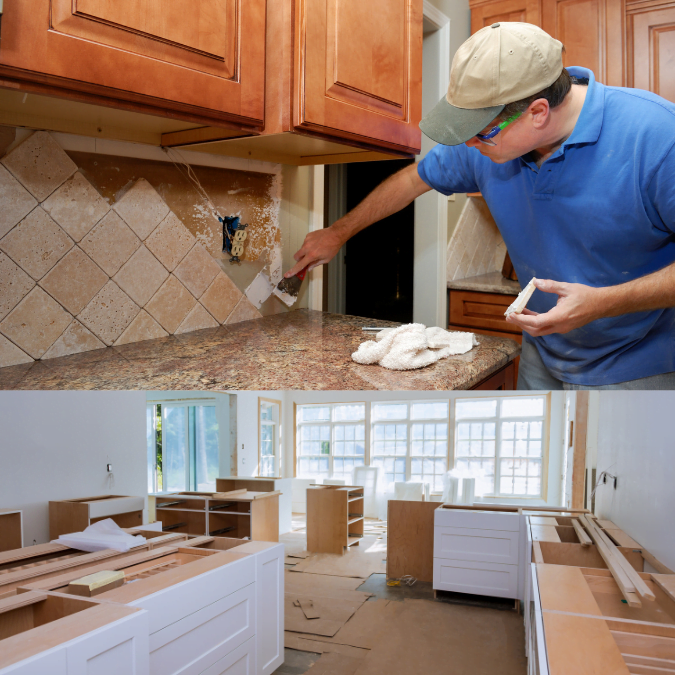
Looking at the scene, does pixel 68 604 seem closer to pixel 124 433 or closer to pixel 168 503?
pixel 124 433

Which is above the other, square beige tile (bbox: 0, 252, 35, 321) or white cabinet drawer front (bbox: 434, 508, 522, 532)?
square beige tile (bbox: 0, 252, 35, 321)

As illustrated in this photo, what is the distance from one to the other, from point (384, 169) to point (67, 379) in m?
2.31

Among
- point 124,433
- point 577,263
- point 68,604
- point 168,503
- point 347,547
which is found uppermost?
point 577,263

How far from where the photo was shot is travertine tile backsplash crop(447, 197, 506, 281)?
257 centimetres

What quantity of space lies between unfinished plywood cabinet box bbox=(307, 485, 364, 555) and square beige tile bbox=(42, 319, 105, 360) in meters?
3.29

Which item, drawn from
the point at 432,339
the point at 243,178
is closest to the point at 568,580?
the point at 432,339

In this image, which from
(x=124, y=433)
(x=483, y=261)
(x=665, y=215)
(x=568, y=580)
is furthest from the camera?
(x=483, y=261)

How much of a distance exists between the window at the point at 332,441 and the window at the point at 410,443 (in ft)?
0.51

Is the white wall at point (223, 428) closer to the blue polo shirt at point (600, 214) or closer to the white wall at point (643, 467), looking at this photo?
the blue polo shirt at point (600, 214)

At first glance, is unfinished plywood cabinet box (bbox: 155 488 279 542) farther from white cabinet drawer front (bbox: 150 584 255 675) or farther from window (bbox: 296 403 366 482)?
white cabinet drawer front (bbox: 150 584 255 675)

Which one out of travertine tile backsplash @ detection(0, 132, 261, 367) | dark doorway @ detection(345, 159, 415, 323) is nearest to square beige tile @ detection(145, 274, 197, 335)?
travertine tile backsplash @ detection(0, 132, 261, 367)

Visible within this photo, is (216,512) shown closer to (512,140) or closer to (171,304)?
(171,304)

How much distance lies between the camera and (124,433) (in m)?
1.93

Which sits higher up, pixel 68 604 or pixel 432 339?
pixel 432 339
